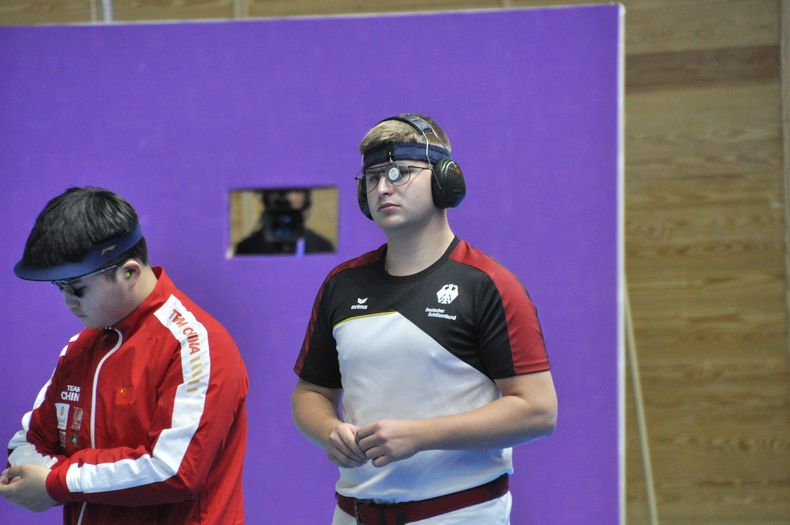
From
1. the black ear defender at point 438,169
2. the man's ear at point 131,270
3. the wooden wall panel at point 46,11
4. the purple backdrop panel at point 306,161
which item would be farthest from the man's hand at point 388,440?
the wooden wall panel at point 46,11

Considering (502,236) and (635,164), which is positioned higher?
(635,164)

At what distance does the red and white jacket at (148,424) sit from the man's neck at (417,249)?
39 centimetres

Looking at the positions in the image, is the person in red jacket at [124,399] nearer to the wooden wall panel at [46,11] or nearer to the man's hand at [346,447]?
the man's hand at [346,447]

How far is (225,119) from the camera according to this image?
281 cm

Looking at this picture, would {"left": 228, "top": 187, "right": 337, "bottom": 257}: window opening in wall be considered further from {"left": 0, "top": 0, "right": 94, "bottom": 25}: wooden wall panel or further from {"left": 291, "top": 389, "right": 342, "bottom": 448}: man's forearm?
{"left": 0, "top": 0, "right": 94, "bottom": 25}: wooden wall panel

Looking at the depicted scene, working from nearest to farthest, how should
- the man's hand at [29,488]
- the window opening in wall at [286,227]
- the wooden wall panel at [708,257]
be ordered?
the man's hand at [29,488]
the window opening in wall at [286,227]
the wooden wall panel at [708,257]

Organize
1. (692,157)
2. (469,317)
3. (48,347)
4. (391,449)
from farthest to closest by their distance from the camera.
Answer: (692,157) < (48,347) < (469,317) < (391,449)

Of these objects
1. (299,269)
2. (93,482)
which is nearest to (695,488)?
(299,269)

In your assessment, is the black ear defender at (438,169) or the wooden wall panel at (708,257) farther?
the wooden wall panel at (708,257)

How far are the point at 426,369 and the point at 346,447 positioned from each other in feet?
0.70

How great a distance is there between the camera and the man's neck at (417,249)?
6.05 feet

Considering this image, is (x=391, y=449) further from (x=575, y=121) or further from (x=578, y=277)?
(x=575, y=121)

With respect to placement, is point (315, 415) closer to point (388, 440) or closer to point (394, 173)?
point (388, 440)

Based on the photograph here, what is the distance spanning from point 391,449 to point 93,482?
1.88 ft
